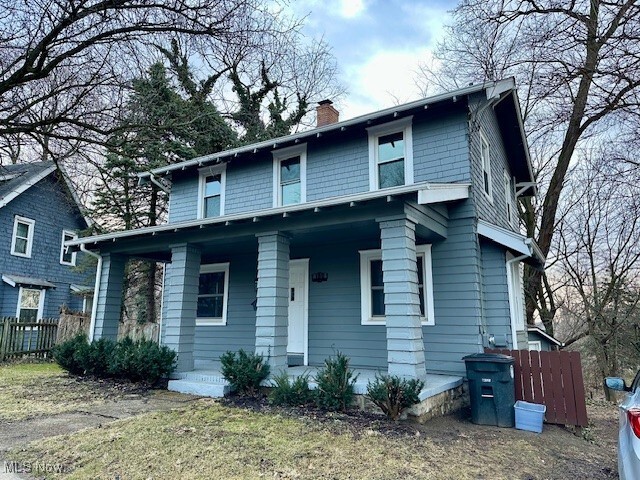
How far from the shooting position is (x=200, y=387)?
6.88 m

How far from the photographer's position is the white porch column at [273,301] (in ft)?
21.7

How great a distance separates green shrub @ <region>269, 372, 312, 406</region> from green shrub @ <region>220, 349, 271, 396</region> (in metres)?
0.49

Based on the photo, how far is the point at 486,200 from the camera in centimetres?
827

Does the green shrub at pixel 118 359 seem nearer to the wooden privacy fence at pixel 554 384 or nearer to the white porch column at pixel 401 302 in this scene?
the white porch column at pixel 401 302

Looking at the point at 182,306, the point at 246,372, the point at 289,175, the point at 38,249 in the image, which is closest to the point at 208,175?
the point at 289,175

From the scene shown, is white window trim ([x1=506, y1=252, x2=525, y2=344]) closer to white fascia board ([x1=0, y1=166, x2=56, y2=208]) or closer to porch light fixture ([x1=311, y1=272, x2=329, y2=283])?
porch light fixture ([x1=311, y1=272, x2=329, y2=283])

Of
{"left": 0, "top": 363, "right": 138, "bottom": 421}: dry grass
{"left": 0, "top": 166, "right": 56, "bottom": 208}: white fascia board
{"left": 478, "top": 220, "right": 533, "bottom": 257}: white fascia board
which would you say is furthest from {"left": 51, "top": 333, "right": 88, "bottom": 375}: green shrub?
{"left": 0, "top": 166, "right": 56, "bottom": 208}: white fascia board

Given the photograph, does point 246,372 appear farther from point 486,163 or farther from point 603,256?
point 603,256

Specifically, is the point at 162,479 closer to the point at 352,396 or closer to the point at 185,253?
the point at 352,396

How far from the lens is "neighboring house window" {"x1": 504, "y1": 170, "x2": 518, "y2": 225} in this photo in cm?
1100

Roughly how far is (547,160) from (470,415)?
1340 centimetres

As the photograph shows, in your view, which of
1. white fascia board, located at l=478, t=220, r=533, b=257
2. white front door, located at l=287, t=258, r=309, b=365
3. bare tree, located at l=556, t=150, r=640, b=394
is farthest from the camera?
bare tree, located at l=556, t=150, r=640, b=394

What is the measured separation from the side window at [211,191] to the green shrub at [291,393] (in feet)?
17.8

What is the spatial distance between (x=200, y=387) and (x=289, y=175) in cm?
488
